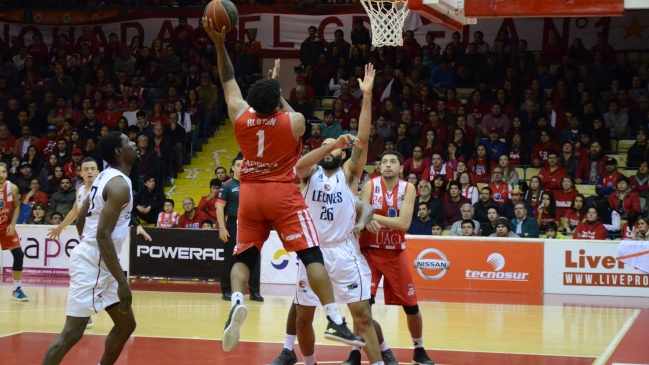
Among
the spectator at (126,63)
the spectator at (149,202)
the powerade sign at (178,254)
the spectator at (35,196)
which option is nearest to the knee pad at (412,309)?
the powerade sign at (178,254)

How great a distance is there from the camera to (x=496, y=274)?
46.3ft

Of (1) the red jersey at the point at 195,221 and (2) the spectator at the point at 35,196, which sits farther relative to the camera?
(2) the spectator at the point at 35,196

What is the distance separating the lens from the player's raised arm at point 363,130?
6465 mm

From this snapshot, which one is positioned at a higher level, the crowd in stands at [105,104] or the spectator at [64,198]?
the crowd in stands at [105,104]

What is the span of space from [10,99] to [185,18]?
4.64 m

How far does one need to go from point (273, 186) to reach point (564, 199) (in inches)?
411

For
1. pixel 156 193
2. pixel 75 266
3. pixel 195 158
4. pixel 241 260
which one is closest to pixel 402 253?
pixel 241 260

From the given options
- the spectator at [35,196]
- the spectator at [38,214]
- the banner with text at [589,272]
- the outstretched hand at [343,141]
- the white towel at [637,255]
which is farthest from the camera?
the spectator at [35,196]

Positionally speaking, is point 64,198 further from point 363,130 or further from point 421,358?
point 363,130

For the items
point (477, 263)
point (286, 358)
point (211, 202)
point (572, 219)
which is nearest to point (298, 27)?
point (211, 202)

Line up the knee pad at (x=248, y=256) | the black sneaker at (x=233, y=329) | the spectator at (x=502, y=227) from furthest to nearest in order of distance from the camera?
the spectator at (x=502, y=227) → the knee pad at (x=248, y=256) → the black sneaker at (x=233, y=329)

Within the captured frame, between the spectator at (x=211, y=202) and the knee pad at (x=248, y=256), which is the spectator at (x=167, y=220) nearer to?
the spectator at (x=211, y=202)

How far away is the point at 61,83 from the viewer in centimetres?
2134

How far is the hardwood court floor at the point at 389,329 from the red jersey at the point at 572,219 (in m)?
1.58
